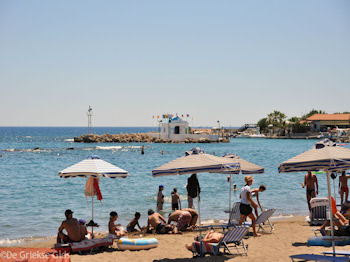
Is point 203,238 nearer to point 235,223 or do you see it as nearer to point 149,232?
point 235,223

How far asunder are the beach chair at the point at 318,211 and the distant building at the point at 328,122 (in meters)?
84.4

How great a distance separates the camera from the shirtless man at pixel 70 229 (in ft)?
29.2

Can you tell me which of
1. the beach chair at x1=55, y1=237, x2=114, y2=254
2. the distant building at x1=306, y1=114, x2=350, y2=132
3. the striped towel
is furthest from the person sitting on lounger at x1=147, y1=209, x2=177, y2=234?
the distant building at x1=306, y1=114, x2=350, y2=132

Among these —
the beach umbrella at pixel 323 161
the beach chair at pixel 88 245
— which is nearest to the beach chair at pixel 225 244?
the beach umbrella at pixel 323 161

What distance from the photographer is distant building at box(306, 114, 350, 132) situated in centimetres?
9194

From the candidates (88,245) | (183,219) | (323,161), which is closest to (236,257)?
(323,161)

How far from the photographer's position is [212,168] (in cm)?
821

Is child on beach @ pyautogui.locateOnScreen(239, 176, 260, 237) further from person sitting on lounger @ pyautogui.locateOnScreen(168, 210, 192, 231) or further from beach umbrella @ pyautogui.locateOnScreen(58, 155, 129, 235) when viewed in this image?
beach umbrella @ pyautogui.locateOnScreen(58, 155, 129, 235)

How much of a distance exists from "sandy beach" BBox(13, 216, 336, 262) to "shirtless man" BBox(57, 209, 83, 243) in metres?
0.40

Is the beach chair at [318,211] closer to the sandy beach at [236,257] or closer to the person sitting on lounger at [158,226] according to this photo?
the sandy beach at [236,257]

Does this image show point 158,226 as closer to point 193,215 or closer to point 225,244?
point 193,215

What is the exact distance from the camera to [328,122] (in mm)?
93000

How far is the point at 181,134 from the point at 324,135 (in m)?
30.6

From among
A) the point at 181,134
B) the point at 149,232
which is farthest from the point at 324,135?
the point at 149,232
